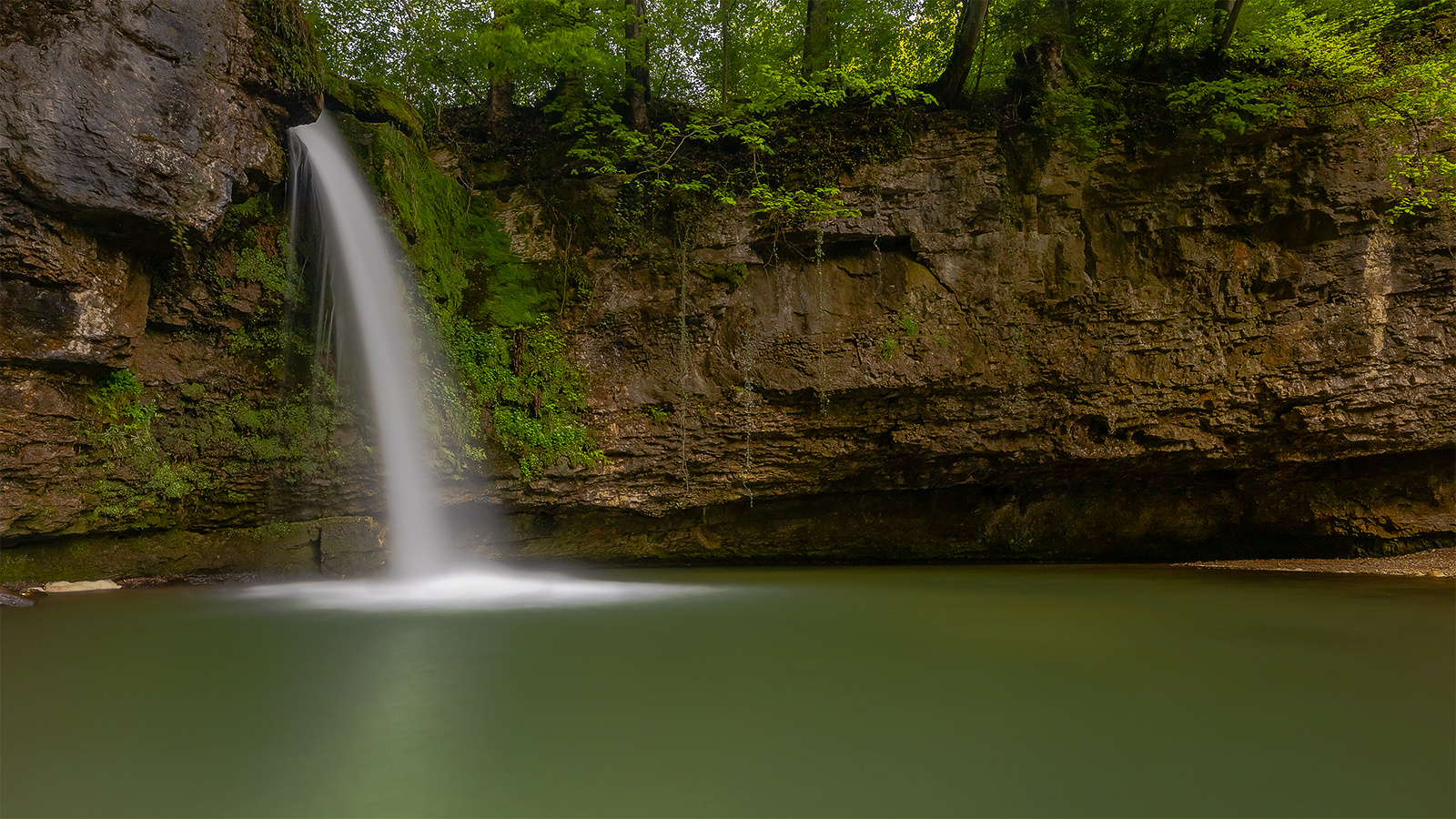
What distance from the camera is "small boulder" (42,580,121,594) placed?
23.1 ft

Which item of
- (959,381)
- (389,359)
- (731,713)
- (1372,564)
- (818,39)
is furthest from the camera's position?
(818,39)

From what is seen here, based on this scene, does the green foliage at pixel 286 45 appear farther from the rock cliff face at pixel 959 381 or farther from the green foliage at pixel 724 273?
the green foliage at pixel 724 273

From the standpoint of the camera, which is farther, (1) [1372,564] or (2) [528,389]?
(2) [528,389]

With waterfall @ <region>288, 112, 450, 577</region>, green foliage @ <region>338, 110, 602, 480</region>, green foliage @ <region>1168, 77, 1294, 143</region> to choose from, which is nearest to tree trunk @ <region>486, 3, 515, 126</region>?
green foliage @ <region>338, 110, 602, 480</region>

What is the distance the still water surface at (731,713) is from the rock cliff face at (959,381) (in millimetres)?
2968

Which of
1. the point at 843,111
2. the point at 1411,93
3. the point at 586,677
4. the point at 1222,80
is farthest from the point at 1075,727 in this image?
the point at 1411,93

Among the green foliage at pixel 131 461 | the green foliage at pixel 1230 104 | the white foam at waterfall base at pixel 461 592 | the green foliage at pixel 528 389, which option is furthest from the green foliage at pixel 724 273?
the green foliage at pixel 131 461

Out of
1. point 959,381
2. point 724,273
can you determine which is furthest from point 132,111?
point 959,381

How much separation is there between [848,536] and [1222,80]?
7.81 metres

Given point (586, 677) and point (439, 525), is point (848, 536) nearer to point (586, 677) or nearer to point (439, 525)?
point (439, 525)

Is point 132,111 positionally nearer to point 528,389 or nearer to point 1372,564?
point 528,389

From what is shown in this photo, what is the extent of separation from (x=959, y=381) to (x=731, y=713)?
715cm

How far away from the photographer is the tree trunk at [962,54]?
868cm

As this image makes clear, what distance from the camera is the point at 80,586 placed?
723 cm
